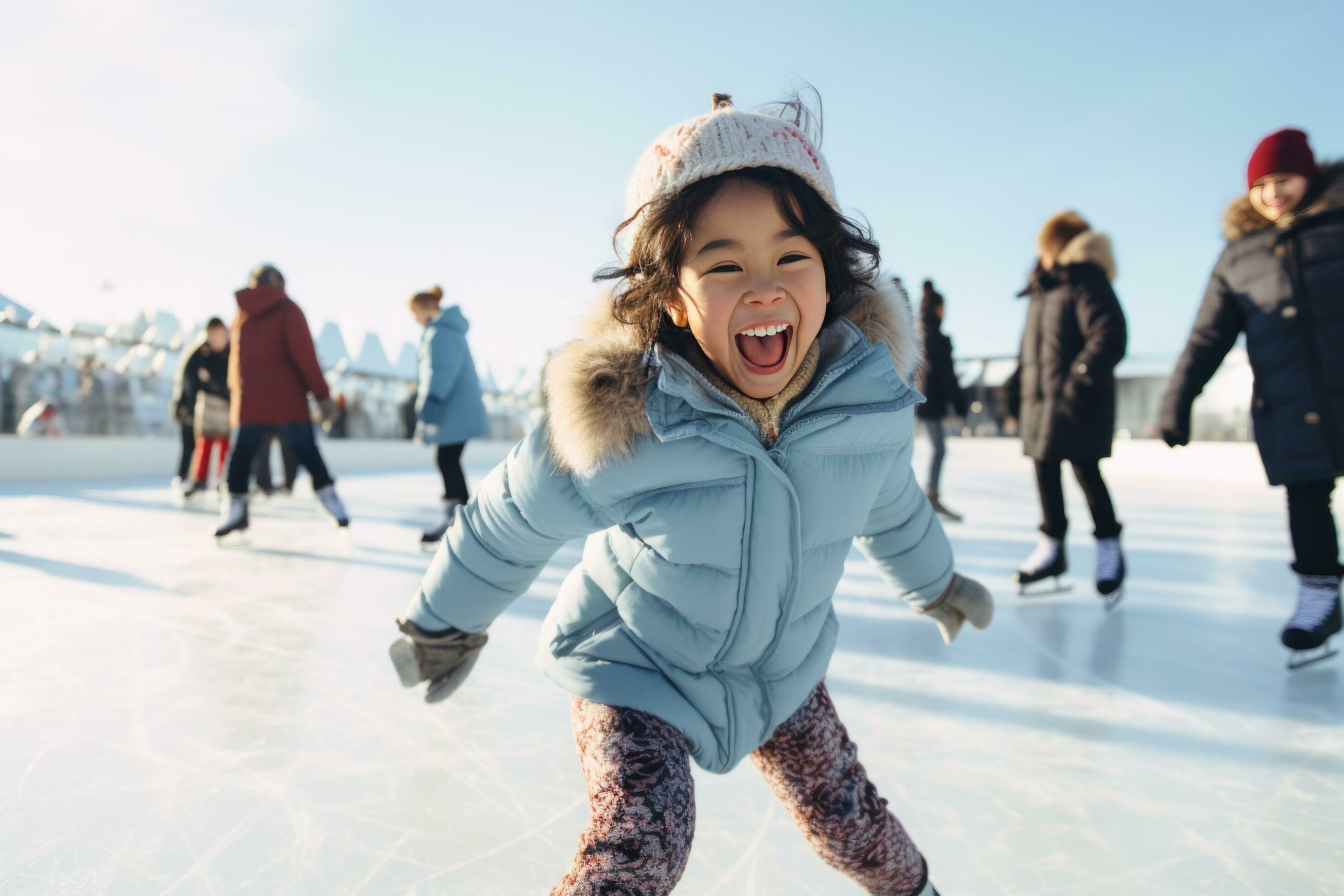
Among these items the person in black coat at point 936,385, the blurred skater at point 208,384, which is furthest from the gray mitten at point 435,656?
the blurred skater at point 208,384

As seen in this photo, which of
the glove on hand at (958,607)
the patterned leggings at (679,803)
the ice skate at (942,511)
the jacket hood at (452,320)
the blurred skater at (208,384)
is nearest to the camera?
the patterned leggings at (679,803)

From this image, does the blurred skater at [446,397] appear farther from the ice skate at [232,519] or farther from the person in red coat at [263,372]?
the ice skate at [232,519]

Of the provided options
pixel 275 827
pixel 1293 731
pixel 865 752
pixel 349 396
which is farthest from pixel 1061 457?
pixel 349 396

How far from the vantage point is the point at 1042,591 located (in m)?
2.70

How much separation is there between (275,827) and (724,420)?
0.88m

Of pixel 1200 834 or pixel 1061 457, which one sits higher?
pixel 1061 457

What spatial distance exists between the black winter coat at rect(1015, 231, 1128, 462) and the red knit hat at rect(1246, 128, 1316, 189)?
2.08 feet

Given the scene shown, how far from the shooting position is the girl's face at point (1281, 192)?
1.89m

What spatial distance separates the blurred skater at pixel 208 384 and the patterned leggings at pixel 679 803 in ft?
16.8

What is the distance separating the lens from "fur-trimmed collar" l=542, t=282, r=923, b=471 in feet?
2.66

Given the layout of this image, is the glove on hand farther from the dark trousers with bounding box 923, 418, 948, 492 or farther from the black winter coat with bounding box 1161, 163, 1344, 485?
the dark trousers with bounding box 923, 418, 948, 492

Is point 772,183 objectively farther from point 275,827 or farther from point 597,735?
point 275,827

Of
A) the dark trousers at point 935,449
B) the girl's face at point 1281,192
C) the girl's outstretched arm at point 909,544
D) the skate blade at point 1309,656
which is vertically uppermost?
the girl's face at point 1281,192

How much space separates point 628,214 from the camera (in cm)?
96
